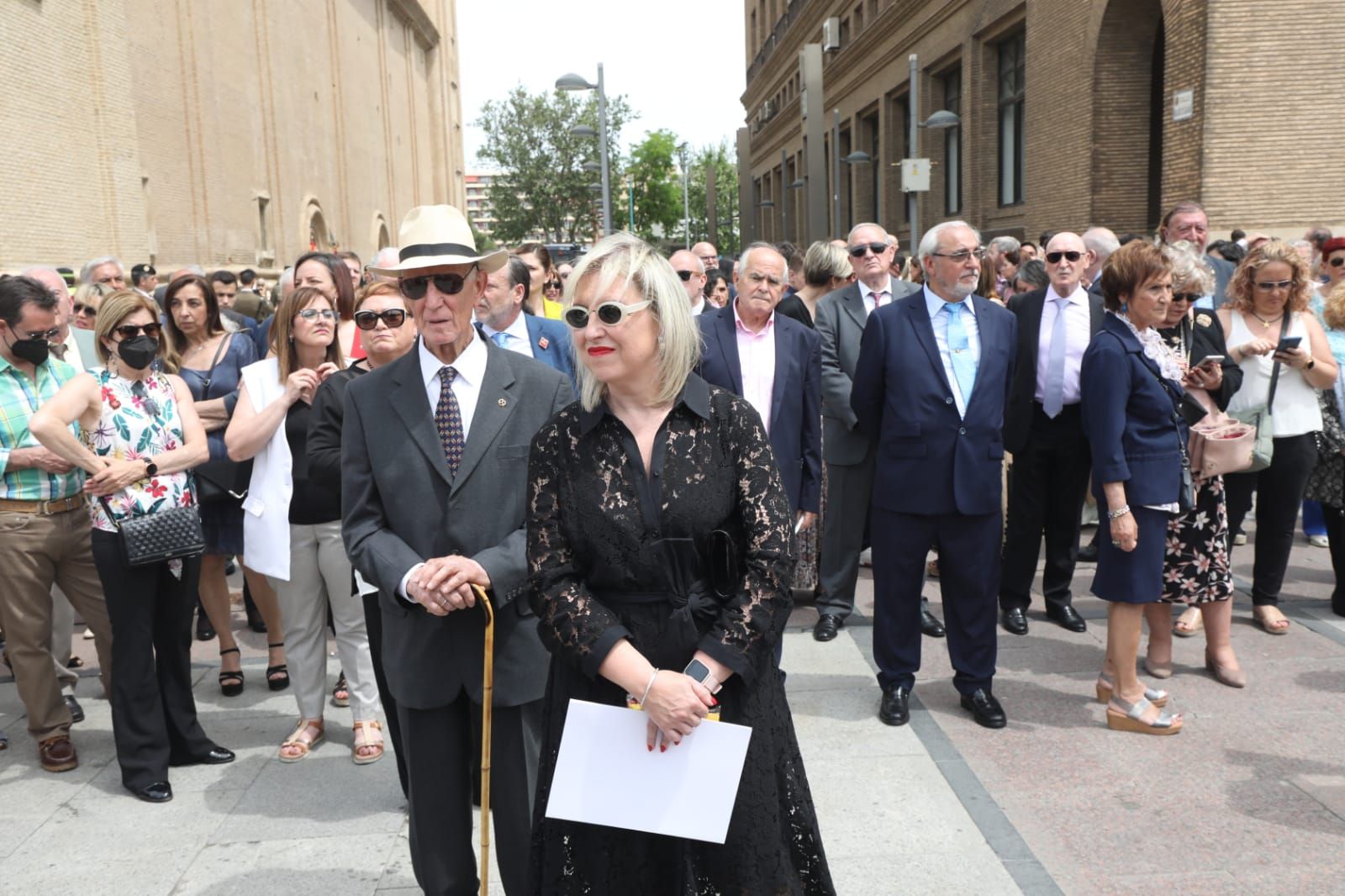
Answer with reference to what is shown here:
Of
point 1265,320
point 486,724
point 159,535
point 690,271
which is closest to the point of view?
point 486,724

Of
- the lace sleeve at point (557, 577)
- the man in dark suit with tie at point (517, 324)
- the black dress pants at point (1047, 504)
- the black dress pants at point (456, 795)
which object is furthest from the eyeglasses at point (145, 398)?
the black dress pants at point (1047, 504)

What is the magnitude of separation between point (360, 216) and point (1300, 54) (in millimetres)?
33467

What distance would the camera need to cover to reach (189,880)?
4051 millimetres

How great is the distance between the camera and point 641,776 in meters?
2.53

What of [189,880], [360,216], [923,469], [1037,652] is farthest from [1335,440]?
[360,216]

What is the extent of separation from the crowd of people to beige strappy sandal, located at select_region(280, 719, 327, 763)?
0.07 feet

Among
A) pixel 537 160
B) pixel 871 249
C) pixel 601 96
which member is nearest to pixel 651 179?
pixel 537 160

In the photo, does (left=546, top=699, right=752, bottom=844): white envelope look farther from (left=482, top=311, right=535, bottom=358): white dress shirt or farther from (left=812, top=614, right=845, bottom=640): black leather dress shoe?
(left=812, top=614, right=845, bottom=640): black leather dress shoe

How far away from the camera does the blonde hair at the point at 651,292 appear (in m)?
2.62

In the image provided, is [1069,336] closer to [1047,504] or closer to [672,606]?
[1047,504]

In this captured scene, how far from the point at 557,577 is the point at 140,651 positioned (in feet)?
9.90

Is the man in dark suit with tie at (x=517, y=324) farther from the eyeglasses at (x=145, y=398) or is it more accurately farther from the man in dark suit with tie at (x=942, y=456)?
the man in dark suit with tie at (x=942, y=456)

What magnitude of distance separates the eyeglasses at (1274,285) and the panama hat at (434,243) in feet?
15.1

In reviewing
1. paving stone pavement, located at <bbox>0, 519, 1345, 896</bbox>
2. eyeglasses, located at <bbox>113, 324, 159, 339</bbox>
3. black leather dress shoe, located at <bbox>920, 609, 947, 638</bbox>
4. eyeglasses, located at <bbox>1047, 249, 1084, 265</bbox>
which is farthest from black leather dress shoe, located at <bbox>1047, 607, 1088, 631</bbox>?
eyeglasses, located at <bbox>113, 324, 159, 339</bbox>
